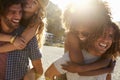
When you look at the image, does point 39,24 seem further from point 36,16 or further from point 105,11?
point 105,11

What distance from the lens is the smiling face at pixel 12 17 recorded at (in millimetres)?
3432

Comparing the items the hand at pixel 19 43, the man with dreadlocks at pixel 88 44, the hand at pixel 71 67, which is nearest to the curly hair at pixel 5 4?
the hand at pixel 19 43

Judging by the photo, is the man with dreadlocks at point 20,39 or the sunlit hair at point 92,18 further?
the man with dreadlocks at point 20,39

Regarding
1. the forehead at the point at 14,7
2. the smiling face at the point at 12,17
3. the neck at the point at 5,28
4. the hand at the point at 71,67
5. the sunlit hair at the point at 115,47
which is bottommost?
the hand at the point at 71,67

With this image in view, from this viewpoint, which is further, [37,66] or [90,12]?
[37,66]

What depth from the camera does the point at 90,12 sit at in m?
3.27

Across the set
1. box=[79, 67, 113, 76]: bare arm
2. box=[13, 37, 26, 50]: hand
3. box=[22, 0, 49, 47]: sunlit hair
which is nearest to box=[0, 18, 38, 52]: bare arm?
box=[13, 37, 26, 50]: hand

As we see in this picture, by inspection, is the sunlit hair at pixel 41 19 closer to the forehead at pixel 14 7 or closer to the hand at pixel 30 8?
the hand at pixel 30 8

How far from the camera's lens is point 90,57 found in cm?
351

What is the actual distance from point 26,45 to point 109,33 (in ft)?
2.31

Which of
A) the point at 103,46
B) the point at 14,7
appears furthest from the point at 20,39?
the point at 103,46

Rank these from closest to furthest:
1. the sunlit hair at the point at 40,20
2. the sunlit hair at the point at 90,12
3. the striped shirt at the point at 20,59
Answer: the sunlit hair at the point at 90,12 → the striped shirt at the point at 20,59 → the sunlit hair at the point at 40,20

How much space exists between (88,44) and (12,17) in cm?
66

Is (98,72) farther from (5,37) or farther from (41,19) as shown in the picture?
(5,37)
